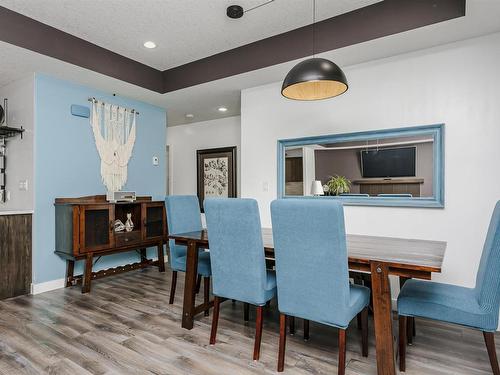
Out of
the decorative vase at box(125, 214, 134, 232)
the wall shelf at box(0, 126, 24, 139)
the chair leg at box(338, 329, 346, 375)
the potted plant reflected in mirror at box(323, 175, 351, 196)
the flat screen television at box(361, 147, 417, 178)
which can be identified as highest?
the wall shelf at box(0, 126, 24, 139)

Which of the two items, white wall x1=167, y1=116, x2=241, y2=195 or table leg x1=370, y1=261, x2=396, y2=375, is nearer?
table leg x1=370, y1=261, x2=396, y2=375

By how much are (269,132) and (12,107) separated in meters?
3.04

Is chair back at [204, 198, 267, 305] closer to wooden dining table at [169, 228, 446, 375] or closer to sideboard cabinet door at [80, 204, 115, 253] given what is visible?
wooden dining table at [169, 228, 446, 375]

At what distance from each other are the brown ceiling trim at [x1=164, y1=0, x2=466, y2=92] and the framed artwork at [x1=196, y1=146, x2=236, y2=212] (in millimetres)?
1812

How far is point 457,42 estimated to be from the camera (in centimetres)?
273

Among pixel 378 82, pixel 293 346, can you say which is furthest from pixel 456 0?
pixel 293 346

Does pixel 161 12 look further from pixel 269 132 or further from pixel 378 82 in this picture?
pixel 378 82

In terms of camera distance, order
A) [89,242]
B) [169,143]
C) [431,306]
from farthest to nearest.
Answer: [169,143]
[89,242]
[431,306]

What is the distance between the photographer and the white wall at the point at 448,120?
2.61 m

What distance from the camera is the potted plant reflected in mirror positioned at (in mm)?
3307

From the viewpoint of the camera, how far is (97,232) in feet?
11.9

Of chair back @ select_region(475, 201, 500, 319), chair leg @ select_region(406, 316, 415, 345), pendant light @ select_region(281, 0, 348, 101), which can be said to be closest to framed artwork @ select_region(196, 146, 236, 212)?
pendant light @ select_region(281, 0, 348, 101)

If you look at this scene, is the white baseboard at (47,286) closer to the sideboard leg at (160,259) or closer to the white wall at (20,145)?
the white wall at (20,145)

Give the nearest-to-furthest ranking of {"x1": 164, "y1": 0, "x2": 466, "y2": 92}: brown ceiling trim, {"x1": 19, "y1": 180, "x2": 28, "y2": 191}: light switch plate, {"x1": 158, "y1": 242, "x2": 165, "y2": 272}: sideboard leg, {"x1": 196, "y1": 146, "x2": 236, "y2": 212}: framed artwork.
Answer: {"x1": 164, "y1": 0, "x2": 466, "y2": 92}: brown ceiling trim → {"x1": 19, "y1": 180, "x2": 28, "y2": 191}: light switch plate → {"x1": 158, "y1": 242, "x2": 165, "y2": 272}: sideboard leg → {"x1": 196, "y1": 146, "x2": 236, "y2": 212}: framed artwork
